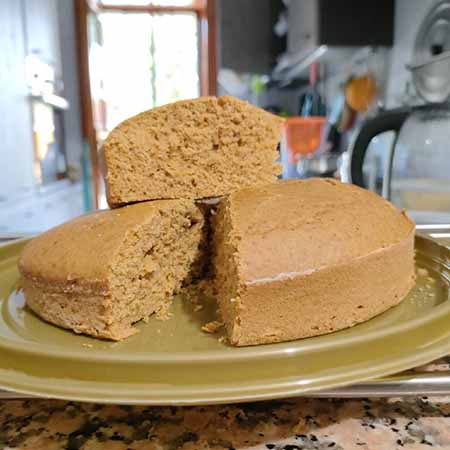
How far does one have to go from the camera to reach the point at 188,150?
1.18 metres

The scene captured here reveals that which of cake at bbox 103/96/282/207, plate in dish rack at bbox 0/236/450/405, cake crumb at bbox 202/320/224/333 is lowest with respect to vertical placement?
cake crumb at bbox 202/320/224/333

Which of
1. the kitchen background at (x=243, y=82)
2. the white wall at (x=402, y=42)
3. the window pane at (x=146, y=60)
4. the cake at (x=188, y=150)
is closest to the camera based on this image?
the cake at (x=188, y=150)

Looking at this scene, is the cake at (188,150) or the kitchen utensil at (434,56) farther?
the kitchen utensil at (434,56)

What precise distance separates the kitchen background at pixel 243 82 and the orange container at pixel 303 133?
1 centimetres

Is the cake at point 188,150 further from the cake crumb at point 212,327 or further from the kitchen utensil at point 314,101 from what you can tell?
the kitchen utensil at point 314,101

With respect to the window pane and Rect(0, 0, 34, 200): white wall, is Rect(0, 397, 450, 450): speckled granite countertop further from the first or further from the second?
the window pane

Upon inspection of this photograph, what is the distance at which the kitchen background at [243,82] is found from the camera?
1755 mm

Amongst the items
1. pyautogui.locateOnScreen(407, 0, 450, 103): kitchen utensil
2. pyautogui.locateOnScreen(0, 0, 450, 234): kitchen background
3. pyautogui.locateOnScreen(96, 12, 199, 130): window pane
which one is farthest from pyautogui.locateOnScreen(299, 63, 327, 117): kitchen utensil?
pyautogui.locateOnScreen(96, 12, 199, 130): window pane

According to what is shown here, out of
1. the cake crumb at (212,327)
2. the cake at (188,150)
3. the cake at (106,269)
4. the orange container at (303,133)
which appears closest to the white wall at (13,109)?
the cake at (188,150)

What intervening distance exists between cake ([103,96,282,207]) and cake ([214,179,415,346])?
28 cm

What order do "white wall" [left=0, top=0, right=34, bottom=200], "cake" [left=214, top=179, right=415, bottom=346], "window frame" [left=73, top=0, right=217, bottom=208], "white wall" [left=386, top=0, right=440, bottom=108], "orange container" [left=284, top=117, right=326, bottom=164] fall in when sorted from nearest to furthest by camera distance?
"cake" [left=214, top=179, right=415, bottom=346], "white wall" [left=0, top=0, right=34, bottom=200], "white wall" [left=386, top=0, right=440, bottom=108], "orange container" [left=284, top=117, right=326, bottom=164], "window frame" [left=73, top=0, right=217, bottom=208]

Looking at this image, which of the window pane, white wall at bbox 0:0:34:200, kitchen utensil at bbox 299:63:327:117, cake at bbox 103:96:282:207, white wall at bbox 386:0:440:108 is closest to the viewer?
cake at bbox 103:96:282:207

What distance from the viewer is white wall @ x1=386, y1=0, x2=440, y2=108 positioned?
258 centimetres

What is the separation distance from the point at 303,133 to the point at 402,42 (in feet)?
3.27
